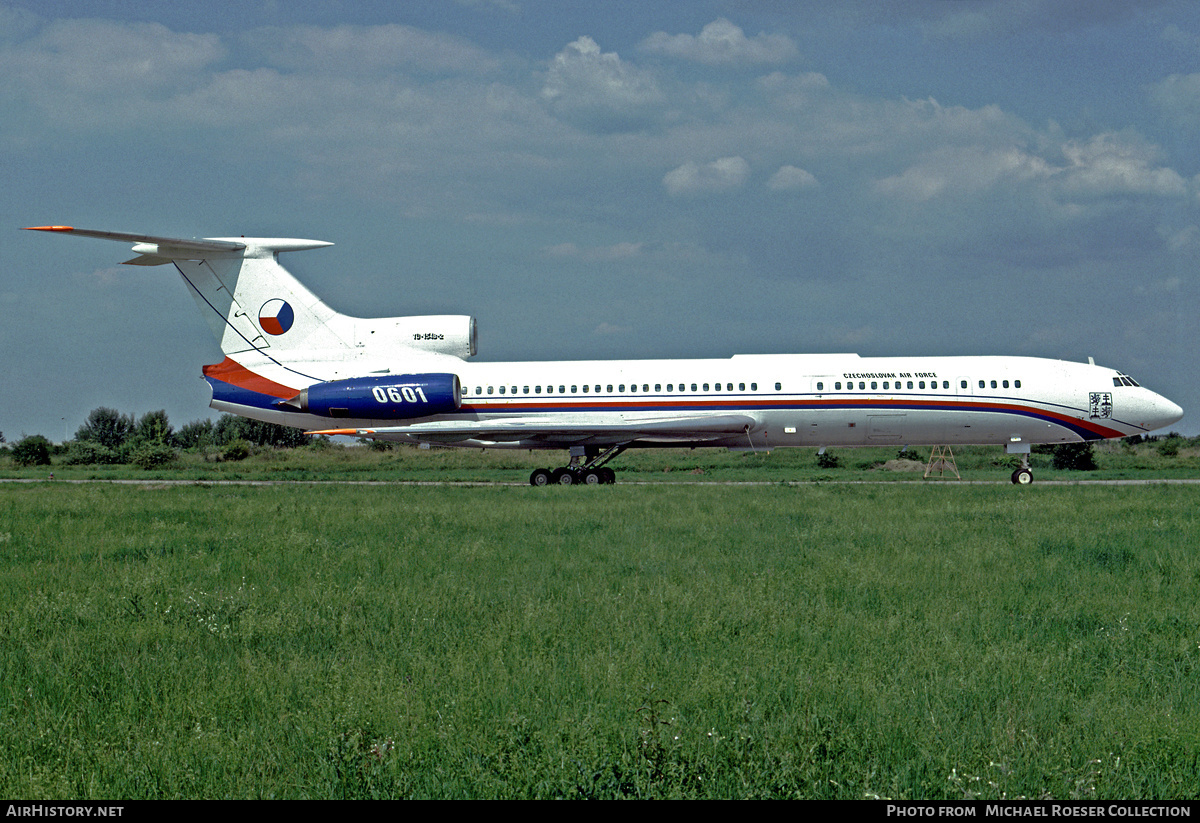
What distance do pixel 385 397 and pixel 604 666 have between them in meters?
21.0

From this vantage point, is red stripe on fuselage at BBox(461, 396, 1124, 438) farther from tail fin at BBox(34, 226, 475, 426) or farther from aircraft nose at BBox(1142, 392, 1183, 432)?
tail fin at BBox(34, 226, 475, 426)

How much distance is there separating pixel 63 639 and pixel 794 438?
2195 centimetres

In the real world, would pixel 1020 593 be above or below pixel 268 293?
below

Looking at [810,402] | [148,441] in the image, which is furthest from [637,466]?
[148,441]

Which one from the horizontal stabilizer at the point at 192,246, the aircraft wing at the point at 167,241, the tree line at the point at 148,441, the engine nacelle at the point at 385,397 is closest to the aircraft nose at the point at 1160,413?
the engine nacelle at the point at 385,397

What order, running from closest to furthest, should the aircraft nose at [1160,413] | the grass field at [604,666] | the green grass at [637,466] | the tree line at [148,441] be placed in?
the grass field at [604,666]
the aircraft nose at [1160,413]
the green grass at [637,466]
the tree line at [148,441]

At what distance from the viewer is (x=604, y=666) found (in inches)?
237

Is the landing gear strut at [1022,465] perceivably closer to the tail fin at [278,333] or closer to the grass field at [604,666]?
the grass field at [604,666]

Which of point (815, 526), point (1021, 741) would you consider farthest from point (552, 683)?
point (815, 526)

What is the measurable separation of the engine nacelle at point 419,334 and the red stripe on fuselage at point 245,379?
2.60 m

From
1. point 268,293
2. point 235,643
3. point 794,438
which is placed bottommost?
point 235,643

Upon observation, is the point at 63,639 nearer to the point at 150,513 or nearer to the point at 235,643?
the point at 235,643

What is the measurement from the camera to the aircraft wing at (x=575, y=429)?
2602 centimetres

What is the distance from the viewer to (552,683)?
18.7 feet
